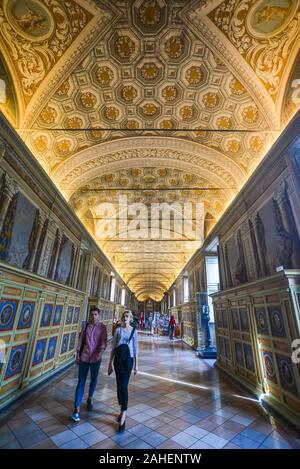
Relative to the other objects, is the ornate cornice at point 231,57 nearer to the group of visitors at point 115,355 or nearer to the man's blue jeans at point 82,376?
the group of visitors at point 115,355

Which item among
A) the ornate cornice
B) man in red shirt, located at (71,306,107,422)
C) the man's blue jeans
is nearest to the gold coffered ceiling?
the ornate cornice

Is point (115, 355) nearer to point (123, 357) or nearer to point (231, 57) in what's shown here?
point (123, 357)

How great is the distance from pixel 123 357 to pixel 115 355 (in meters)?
0.17

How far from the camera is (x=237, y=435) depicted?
9.76 feet

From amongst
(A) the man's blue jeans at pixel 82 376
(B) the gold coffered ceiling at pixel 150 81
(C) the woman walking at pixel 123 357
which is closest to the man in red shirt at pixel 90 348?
(A) the man's blue jeans at pixel 82 376

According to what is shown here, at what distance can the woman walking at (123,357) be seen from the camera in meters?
3.06

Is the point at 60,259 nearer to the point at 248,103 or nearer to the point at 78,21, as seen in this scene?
the point at 78,21

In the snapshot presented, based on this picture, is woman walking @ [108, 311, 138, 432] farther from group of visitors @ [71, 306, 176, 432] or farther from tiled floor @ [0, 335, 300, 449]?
tiled floor @ [0, 335, 300, 449]

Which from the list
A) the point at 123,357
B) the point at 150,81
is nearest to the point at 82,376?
the point at 123,357

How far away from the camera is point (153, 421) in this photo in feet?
10.9

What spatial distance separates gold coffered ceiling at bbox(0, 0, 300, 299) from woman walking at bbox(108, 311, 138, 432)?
4477 millimetres

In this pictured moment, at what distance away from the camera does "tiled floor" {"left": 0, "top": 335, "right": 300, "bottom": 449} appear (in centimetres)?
276

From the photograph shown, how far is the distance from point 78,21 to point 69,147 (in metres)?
2.98
